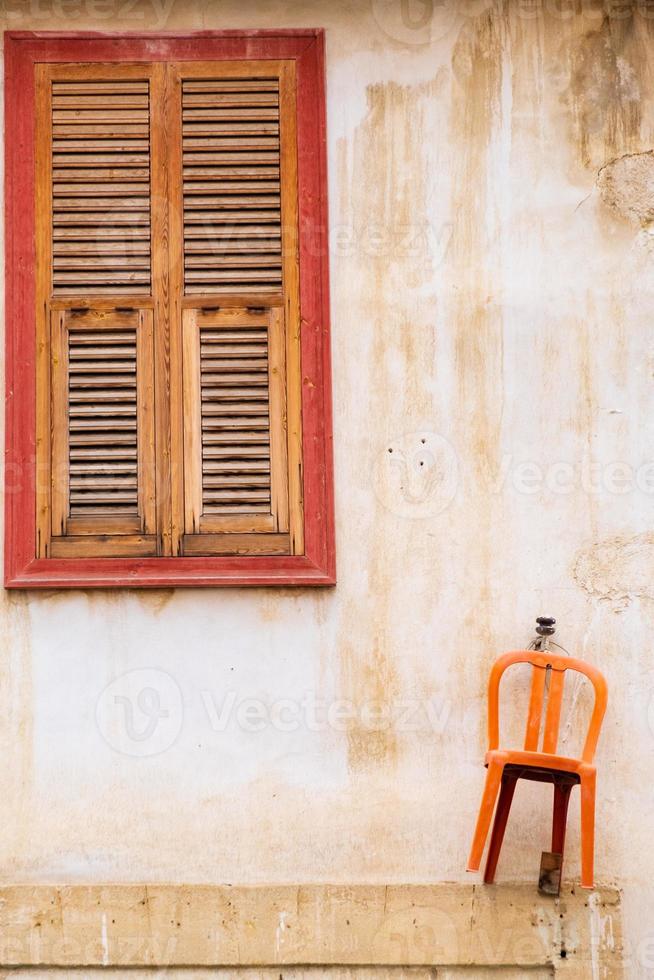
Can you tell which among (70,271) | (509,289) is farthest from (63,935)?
(509,289)

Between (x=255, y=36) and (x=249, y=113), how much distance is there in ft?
0.96

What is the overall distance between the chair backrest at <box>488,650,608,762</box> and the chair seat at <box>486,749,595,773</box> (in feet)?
0.53

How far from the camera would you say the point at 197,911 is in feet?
16.2

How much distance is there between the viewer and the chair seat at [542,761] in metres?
4.70

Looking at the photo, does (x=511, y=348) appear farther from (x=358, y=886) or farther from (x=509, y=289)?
(x=358, y=886)

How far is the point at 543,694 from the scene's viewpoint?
4.96 meters

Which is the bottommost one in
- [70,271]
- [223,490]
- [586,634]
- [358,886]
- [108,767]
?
[358,886]

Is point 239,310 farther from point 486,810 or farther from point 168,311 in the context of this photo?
point 486,810

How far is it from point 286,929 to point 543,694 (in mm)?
1223

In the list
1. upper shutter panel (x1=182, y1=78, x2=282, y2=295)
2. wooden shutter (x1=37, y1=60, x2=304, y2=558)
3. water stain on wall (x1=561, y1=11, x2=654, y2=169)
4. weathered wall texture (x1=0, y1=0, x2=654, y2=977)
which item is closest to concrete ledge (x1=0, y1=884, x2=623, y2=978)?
weathered wall texture (x1=0, y1=0, x2=654, y2=977)

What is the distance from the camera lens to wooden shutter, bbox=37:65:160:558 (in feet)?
16.9

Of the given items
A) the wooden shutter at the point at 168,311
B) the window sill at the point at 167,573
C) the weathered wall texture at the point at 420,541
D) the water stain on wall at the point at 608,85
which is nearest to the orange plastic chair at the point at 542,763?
the weathered wall texture at the point at 420,541

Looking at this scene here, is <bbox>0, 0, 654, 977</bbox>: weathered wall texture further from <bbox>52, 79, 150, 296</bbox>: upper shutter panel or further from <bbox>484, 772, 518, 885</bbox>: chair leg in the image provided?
<bbox>52, 79, 150, 296</bbox>: upper shutter panel

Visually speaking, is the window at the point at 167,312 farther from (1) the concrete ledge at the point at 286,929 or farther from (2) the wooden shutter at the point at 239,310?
(1) the concrete ledge at the point at 286,929
